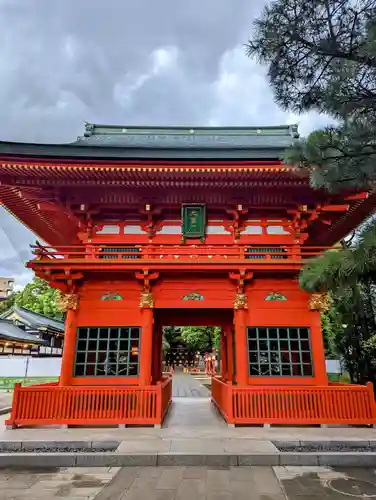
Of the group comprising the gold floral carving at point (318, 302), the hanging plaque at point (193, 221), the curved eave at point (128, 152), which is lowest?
the gold floral carving at point (318, 302)

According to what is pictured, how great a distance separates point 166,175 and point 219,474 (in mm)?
7683

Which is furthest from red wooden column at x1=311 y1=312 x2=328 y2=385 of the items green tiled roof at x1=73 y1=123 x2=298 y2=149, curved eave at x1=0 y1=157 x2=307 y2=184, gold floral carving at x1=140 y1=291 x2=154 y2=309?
green tiled roof at x1=73 y1=123 x2=298 y2=149

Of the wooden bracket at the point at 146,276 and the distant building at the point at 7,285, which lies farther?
the distant building at the point at 7,285

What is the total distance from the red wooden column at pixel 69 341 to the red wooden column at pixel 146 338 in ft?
7.06

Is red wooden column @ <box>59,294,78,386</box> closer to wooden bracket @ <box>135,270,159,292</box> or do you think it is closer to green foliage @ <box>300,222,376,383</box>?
wooden bracket @ <box>135,270,159,292</box>

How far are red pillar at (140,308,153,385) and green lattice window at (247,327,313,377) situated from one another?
3124 millimetres

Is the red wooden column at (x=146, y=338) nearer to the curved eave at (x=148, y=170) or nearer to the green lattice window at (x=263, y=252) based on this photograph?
the green lattice window at (x=263, y=252)

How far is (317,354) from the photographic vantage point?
10516 mm

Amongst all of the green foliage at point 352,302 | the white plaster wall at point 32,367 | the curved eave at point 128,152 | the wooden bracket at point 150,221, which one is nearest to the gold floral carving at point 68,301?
the wooden bracket at point 150,221

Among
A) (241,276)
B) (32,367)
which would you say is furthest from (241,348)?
(32,367)

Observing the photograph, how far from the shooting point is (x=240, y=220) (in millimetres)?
11773

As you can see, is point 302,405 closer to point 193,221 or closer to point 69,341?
point 193,221

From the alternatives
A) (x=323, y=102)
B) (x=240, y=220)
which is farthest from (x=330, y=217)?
(x=323, y=102)

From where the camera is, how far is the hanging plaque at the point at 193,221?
37.4ft
